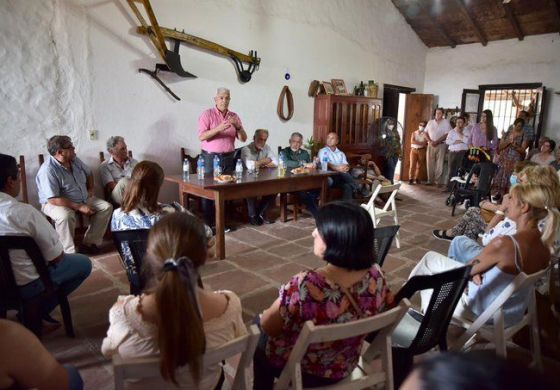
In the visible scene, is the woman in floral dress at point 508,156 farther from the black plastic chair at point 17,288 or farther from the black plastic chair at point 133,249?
the black plastic chair at point 17,288

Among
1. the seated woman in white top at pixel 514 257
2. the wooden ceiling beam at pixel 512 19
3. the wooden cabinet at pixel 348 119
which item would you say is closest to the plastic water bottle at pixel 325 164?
the wooden cabinet at pixel 348 119

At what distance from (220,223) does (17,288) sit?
177 cm

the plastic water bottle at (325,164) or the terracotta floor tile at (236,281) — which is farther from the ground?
the plastic water bottle at (325,164)

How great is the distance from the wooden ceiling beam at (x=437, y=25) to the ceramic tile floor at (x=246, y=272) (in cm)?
447

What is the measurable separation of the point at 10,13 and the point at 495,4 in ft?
23.8

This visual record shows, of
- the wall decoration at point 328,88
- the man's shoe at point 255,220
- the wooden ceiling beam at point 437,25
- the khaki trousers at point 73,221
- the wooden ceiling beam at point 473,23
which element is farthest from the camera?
the wooden ceiling beam at point 437,25

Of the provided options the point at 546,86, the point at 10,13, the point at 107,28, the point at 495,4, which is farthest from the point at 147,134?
the point at 546,86

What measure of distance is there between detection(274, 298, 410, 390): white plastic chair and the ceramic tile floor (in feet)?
3.64

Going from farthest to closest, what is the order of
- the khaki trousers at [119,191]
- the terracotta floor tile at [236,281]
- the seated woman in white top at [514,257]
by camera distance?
the khaki trousers at [119,191] → the terracotta floor tile at [236,281] → the seated woman in white top at [514,257]

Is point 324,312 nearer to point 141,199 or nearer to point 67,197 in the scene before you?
point 141,199

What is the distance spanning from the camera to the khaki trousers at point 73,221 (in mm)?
3395

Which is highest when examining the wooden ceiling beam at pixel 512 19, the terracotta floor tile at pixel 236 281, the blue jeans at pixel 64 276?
the wooden ceiling beam at pixel 512 19

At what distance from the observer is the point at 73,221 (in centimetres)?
348

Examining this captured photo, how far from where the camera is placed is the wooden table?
351 centimetres
